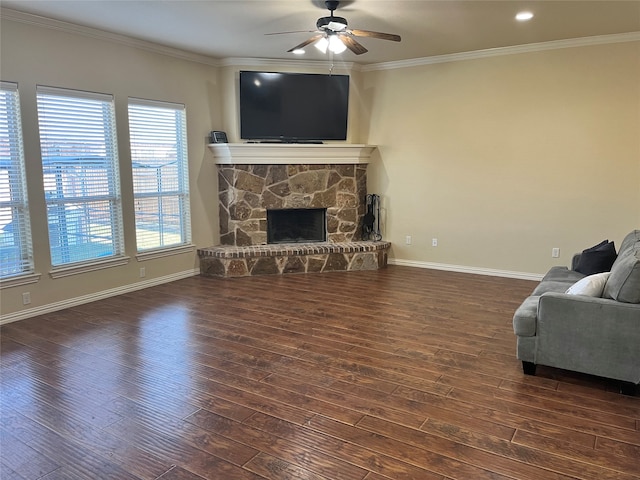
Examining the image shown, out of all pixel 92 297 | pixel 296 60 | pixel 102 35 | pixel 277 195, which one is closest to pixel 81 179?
pixel 92 297

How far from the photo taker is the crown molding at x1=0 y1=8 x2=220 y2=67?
416 cm

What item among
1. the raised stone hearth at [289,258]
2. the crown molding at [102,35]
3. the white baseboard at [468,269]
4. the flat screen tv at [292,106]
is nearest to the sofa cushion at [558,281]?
the white baseboard at [468,269]

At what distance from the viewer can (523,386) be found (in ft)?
9.88

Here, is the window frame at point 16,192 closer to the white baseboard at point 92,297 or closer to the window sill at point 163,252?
the white baseboard at point 92,297

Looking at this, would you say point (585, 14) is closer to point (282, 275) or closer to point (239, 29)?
point (239, 29)

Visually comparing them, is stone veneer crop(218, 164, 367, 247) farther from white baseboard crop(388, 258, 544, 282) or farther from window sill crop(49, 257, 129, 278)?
window sill crop(49, 257, 129, 278)

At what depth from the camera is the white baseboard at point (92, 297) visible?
14.3ft

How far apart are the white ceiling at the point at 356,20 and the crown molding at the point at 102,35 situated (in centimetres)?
8

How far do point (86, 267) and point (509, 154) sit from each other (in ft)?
17.1

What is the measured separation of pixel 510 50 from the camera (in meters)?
5.61

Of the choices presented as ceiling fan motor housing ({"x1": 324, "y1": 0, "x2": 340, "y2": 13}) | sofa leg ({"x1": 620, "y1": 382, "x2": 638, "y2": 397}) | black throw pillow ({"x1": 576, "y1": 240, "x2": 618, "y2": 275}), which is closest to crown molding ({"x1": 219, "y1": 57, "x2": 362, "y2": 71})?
ceiling fan motor housing ({"x1": 324, "y1": 0, "x2": 340, "y2": 13})

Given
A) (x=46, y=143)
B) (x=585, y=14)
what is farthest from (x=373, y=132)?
(x=46, y=143)

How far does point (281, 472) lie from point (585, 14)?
186 inches

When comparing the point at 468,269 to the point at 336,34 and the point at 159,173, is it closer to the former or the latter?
the point at 336,34
